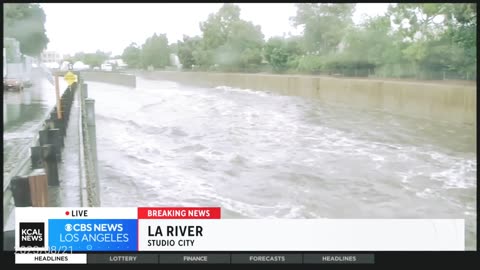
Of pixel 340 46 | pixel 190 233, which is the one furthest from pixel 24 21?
pixel 340 46

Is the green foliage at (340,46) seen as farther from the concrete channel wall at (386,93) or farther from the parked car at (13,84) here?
the parked car at (13,84)

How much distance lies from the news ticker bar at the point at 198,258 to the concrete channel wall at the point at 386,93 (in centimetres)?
1022

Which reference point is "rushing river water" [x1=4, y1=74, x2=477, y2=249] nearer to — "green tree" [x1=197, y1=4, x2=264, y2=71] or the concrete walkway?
the concrete walkway

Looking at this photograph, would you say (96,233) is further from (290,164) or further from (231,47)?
(231,47)

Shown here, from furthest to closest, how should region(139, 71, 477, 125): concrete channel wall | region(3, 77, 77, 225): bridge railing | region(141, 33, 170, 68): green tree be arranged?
region(141, 33, 170, 68): green tree
region(139, 71, 477, 125): concrete channel wall
region(3, 77, 77, 225): bridge railing

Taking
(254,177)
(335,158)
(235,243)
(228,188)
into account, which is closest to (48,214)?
(235,243)

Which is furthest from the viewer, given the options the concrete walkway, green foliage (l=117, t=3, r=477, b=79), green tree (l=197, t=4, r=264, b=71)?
green tree (l=197, t=4, r=264, b=71)

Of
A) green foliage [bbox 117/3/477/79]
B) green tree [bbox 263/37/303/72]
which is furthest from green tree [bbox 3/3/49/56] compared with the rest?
green tree [bbox 263/37/303/72]

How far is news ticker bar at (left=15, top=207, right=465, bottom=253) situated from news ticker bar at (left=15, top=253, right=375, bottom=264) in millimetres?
33

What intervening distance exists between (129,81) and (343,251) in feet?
92.0

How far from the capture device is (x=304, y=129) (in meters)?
12.0

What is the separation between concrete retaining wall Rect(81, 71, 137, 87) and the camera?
92.3 feet

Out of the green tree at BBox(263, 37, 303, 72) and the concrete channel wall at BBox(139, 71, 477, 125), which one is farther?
the green tree at BBox(263, 37, 303, 72)

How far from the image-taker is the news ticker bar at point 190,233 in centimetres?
191
